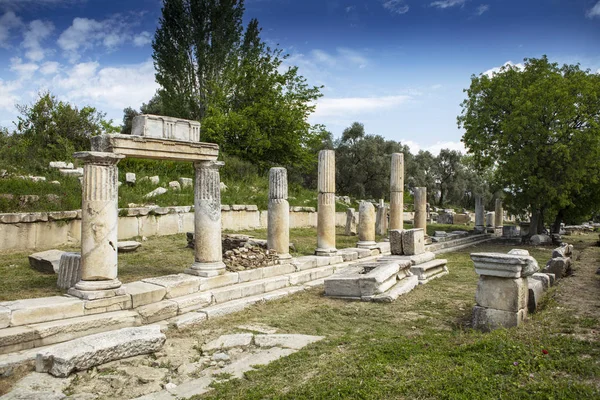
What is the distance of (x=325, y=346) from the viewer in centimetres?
576

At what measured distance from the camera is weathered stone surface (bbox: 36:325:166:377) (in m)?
5.16

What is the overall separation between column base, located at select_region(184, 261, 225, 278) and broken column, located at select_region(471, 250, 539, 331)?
507cm

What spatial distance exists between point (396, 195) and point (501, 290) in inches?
452

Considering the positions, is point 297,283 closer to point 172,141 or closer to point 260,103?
point 172,141

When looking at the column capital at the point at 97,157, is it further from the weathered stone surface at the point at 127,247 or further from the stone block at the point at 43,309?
the weathered stone surface at the point at 127,247

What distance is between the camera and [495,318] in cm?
636

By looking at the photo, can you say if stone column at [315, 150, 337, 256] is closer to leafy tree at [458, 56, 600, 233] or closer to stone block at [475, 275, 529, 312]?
stone block at [475, 275, 529, 312]

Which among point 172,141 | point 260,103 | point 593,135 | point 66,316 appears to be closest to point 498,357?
point 66,316

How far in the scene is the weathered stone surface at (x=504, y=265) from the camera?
6355 mm

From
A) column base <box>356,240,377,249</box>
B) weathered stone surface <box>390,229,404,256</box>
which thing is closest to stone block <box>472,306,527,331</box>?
weathered stone surface <box>390,229,404,256</box>

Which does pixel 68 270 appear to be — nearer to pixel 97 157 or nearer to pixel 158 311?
pixel 158 311

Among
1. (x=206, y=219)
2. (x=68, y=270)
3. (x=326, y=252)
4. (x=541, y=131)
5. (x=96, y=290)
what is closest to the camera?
(x=96, y=290)

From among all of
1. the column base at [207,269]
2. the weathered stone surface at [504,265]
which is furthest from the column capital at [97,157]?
the weathered stone surface at [504,265]

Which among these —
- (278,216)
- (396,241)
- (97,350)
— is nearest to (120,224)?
(278,216)
